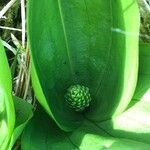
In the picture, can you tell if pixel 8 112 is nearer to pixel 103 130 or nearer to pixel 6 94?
pixel 6 94

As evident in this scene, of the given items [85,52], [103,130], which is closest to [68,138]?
[103,130]

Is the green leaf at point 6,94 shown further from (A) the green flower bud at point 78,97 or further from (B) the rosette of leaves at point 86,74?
(A) the green flower bud at point 78,97

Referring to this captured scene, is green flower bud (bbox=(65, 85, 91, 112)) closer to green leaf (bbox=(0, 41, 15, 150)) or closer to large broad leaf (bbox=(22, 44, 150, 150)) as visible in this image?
large broad leaf (bbox=(22, 44, 150, 150))

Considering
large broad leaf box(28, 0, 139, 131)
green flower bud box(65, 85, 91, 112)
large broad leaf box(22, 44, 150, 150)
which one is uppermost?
large broad leaf box(28, 0, 139, 131)

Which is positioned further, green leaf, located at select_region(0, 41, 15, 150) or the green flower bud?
the green flower bud

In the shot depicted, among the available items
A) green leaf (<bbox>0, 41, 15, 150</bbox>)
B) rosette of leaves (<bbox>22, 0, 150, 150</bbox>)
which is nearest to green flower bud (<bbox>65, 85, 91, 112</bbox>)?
rosette of leaves (<bbox>22, 0, 150, 150</bbox>)

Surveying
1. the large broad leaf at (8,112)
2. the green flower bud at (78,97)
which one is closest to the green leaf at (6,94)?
the large broad leaf at (8,112)

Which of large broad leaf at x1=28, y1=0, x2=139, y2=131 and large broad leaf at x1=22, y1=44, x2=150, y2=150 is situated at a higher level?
large broad leaf at x1=28, y1=0, x2=139, y2=131

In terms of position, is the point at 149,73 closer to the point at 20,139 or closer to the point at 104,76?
the point at 104,76
